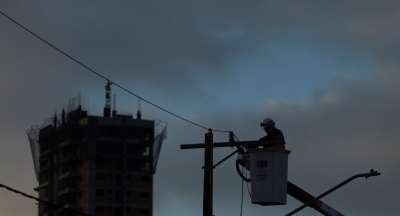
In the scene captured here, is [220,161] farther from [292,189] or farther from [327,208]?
[327,208]

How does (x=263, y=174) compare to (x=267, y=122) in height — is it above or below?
below

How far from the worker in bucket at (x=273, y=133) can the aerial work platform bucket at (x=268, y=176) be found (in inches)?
11.0

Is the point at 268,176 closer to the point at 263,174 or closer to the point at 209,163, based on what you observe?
the point at 263,174

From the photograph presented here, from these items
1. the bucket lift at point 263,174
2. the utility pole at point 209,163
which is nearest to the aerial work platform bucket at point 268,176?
the bucket lift at point 263,174

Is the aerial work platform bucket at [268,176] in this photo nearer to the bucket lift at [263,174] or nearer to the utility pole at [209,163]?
the bucket lift at [263,174]

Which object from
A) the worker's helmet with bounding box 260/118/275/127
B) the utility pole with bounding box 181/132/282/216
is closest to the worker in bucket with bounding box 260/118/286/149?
the worker's helmet with bounding box 260/118/275/127

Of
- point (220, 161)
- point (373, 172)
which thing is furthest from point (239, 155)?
point (373, 172)

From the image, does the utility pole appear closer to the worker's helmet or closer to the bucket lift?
the bucket lift

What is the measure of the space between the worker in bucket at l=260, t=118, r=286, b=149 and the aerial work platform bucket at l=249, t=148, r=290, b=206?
28 centimetres

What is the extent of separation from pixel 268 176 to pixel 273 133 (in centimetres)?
146

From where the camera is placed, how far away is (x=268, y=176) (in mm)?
39156

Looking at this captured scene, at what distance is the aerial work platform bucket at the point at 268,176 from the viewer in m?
39.2

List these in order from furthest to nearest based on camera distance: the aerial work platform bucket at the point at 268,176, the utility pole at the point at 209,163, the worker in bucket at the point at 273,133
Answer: the utility pole at the point at 209,163
the worker in bucket at the point at 273,133
the aerial work platform bucket at the point at 268,176

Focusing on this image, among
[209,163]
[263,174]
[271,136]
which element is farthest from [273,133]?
[209,163]
